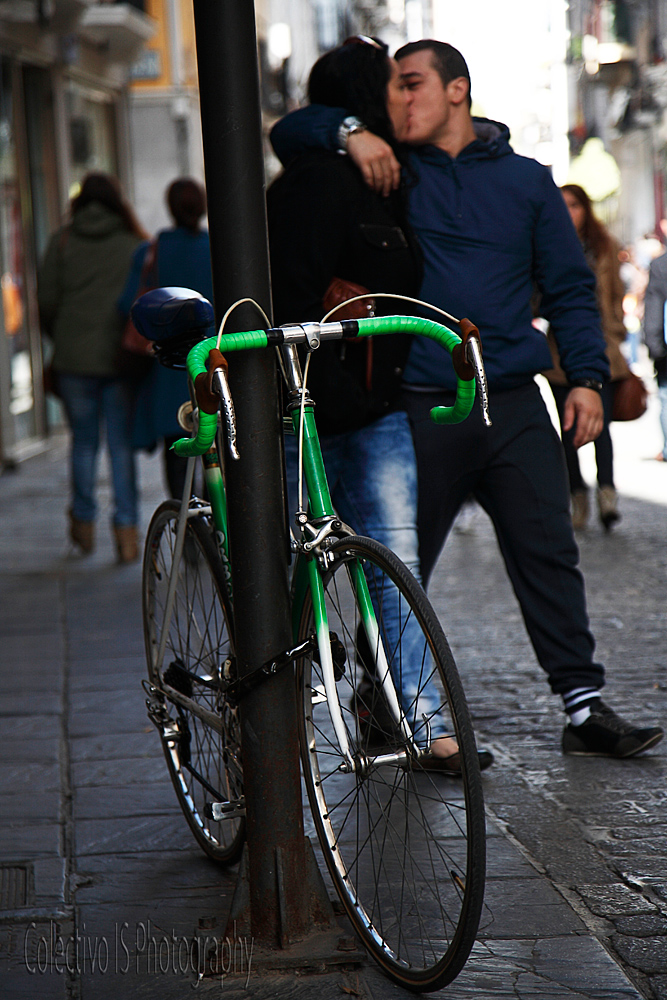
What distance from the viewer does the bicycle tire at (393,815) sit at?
2.43m

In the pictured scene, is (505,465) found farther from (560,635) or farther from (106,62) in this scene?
(106,62)

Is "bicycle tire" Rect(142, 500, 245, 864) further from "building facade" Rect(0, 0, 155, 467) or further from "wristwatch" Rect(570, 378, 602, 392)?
"building facade" Rect(0, 0, 155, 467)

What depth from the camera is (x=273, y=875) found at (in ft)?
9.08

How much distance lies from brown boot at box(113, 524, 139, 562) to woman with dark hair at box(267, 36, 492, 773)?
366cm

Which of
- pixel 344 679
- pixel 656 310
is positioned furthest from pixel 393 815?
pixel 656 310

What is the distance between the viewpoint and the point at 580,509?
7.99 metres

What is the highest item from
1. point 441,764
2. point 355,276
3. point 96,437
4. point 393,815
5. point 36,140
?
point 36,140

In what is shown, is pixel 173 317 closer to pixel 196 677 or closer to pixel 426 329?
pixel 426 329

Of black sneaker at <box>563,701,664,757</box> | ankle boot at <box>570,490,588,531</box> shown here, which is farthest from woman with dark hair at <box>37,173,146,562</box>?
black sneaker at <box>563,701,664,757</box>

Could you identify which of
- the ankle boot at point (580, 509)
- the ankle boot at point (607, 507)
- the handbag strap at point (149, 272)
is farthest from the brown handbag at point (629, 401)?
the handbag strap at point (149, 272)

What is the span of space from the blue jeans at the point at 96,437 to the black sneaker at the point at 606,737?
392 cm

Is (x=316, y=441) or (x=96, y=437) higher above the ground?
(x=316, y=441)

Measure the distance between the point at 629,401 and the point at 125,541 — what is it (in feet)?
9.19

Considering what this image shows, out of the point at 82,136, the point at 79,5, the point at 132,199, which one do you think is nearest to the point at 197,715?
the point at 79,5
